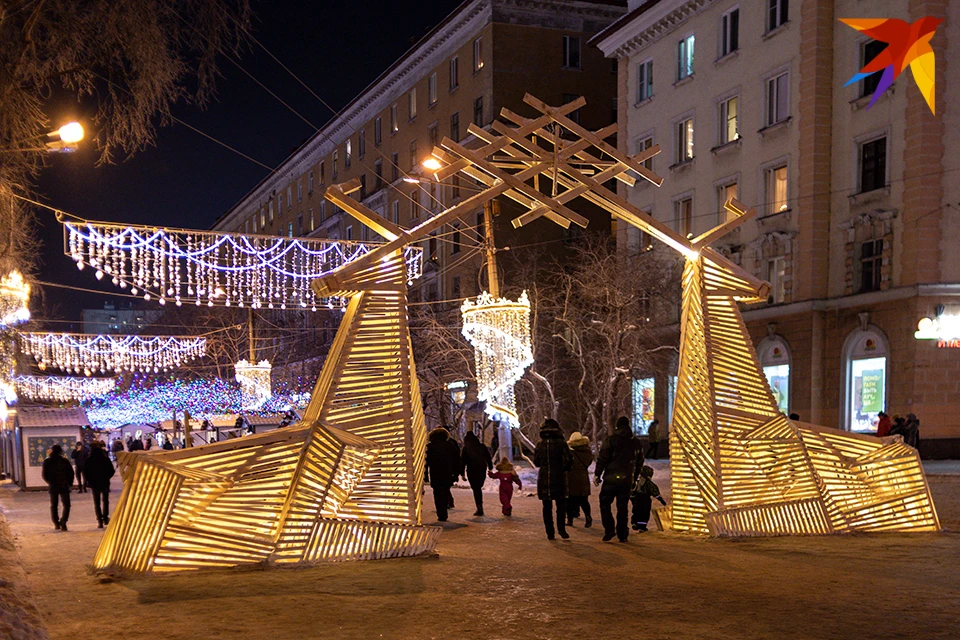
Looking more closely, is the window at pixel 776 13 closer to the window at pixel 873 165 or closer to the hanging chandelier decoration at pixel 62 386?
the window at pixel 873 165

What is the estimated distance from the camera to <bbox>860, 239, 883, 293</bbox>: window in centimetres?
3055

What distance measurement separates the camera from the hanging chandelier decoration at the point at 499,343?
2131 centimetres

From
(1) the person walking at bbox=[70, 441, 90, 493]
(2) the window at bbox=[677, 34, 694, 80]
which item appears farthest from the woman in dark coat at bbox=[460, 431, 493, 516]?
(2) the window at bbox=[677, 34, 694, 80]

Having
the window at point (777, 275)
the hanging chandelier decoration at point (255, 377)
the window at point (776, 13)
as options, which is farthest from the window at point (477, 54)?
the window at point (777, 275)

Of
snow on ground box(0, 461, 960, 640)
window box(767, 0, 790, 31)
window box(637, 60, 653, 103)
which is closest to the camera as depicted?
snow on ground box(0, 461, 960, 640)

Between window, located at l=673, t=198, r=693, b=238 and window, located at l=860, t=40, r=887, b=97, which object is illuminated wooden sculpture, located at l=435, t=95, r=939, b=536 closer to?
window, located at l=860, t=40, r=887, b=97

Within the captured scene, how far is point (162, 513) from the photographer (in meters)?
10.1

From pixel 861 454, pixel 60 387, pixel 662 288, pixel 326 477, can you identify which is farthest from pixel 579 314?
pixel 60 387

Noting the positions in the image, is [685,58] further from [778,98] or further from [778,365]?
[778,365]

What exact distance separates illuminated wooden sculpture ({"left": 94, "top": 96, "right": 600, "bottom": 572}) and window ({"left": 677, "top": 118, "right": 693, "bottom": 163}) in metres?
27.5

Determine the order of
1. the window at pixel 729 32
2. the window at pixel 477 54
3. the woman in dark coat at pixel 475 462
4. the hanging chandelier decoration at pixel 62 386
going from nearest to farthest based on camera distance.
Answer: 1. the woman in dark coat at pixel 475 462
2. the window at pixel 729 32
3. the hanging chandelier decoration at pixel 62 386
4. the window at pixel 477 54

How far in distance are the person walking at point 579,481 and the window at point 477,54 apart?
36562 mm

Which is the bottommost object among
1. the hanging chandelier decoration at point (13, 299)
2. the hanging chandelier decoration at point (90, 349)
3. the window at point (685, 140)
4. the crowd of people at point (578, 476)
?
the crowd of people at point (578, 476)

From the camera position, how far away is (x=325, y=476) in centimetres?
1100
